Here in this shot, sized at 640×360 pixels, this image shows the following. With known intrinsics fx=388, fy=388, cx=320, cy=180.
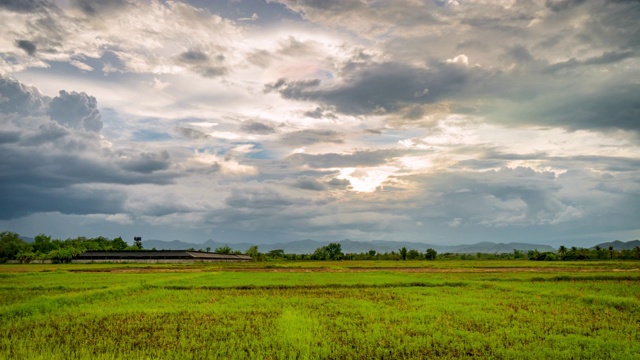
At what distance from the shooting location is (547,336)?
11.4 m

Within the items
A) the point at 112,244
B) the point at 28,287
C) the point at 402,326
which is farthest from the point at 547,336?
the point at 112,244

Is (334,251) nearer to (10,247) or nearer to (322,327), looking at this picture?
(10,247)

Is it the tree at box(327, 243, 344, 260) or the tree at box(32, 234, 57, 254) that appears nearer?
the tree at box(32, 234, 57, 254)


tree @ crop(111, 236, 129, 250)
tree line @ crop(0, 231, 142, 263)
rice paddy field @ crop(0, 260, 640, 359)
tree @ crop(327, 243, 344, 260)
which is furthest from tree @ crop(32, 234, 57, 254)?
rice paddy field @ crop(0, 260, 640, 359)

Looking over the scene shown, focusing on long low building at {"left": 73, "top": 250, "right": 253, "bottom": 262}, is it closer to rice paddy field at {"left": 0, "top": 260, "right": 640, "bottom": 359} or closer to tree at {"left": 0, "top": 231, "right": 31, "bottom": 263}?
tree at {"left": 0, "top": 231, "right": 31, "bottom": 263}

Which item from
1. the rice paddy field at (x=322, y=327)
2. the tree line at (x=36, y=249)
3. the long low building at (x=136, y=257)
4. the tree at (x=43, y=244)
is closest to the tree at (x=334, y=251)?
the long low building at (x=136, y=257)

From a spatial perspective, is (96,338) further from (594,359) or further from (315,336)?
(594,359)

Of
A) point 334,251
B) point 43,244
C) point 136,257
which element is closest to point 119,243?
point 43,244

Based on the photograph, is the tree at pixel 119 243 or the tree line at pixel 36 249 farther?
the tree at pixel 119 243

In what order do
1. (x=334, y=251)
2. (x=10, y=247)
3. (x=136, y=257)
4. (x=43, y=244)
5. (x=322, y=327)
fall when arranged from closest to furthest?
(x=322, y=327) < (x=136, y=257) < (x=10, y=247) < (x=43, y=244) < (x=334, y=251)

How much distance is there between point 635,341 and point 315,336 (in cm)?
914

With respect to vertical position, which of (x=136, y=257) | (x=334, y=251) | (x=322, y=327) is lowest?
(x=136, y=257)

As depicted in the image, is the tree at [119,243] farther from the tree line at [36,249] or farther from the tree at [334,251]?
the tree at [334,251]

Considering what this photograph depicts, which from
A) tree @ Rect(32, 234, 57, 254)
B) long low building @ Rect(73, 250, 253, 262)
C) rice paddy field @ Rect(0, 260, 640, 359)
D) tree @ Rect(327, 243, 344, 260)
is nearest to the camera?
rice paddy field @ Rect(0, 260, 640, 359)
